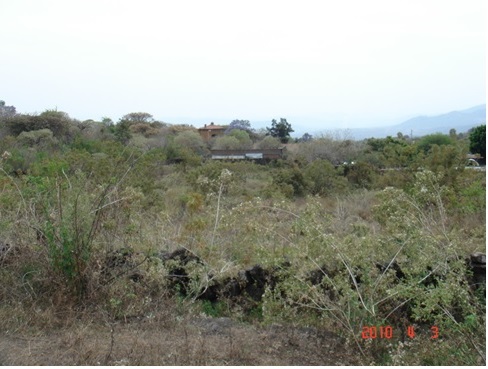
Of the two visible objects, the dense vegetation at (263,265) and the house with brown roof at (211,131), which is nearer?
the dense vegetation at (263,265)

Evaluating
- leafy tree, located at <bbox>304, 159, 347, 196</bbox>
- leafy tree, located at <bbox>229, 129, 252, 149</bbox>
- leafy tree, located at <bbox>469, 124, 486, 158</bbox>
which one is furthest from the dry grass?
leafy tree, located at <bbox>229, 129, 252, 149</bbox>

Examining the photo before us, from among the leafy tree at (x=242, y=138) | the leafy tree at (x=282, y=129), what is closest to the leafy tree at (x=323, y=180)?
the leafy tree at (x=242, y=138)

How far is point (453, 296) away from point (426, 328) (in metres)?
0.58

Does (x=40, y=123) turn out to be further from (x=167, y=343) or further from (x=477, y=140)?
(x=167, y=343)

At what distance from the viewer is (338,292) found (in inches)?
177

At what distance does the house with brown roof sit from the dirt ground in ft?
64.3

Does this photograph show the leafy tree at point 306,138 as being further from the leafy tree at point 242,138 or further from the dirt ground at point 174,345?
the dirt ground at point 174,345

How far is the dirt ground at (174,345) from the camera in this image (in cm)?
387

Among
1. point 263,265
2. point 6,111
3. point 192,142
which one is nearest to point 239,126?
point 192,142

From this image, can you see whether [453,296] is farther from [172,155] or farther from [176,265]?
[172,155]

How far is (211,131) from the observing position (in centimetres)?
2523

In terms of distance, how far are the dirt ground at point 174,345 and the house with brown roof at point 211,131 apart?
19585 millimetres
